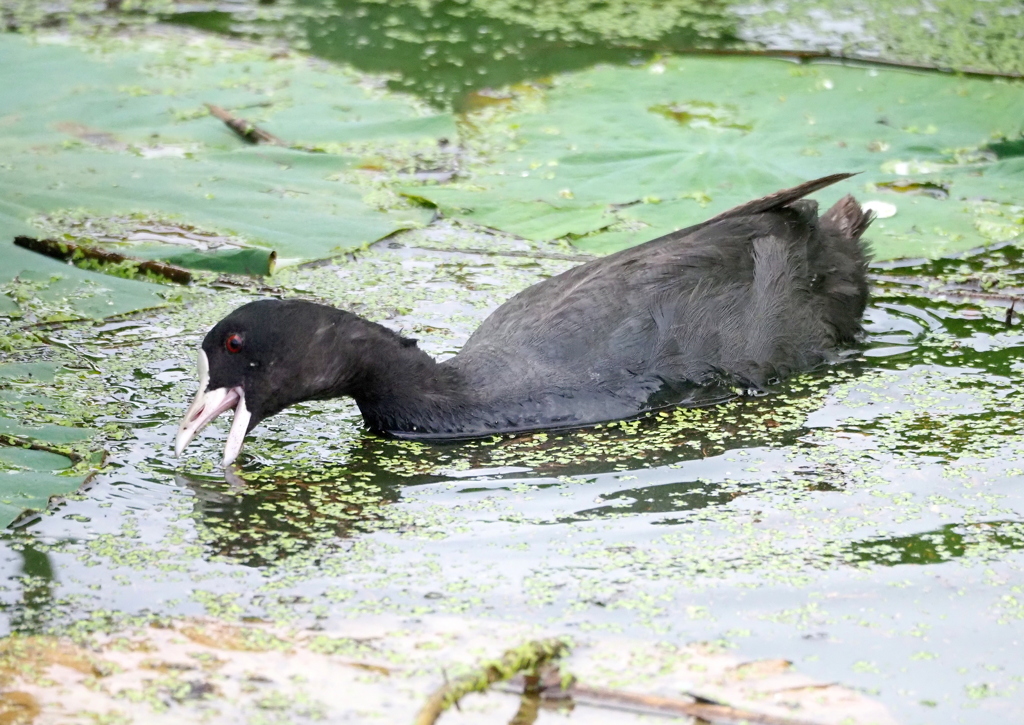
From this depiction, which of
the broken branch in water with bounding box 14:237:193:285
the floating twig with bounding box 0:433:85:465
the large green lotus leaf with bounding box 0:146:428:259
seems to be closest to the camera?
the floating twig with bounding box 0:433:85:465

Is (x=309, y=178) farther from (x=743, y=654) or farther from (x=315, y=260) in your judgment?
(x=743, y=654)

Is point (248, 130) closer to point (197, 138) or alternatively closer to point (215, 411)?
point (197, 138)

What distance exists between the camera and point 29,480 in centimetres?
327

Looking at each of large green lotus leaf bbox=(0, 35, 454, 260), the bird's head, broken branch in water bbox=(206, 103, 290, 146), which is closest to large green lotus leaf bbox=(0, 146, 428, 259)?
large green lotus leaf bbox=(0, 35, 454, 260)

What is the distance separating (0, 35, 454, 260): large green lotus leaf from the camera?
506cm

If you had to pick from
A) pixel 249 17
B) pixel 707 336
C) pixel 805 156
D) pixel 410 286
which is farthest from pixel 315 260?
pixel 249 17

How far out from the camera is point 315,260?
4.87m

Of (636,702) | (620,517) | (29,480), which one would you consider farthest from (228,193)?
(636,702)

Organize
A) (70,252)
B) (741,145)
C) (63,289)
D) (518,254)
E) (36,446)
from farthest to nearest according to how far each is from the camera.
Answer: (741,145), (518,254), (70,252), (63,289), (36,446)

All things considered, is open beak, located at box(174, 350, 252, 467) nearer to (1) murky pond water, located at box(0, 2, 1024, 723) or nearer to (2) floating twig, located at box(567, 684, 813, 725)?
(1) murky pond water, located at box(0, 2, 1024, 723)

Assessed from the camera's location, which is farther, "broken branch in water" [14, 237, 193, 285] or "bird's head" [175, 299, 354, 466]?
"broken branch in water" [14, 237, 193, 285]

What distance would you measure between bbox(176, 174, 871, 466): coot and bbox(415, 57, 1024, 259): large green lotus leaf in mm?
716

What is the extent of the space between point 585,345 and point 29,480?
5.10ft

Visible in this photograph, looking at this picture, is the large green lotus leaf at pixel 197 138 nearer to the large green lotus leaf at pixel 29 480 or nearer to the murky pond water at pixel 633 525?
the murky pond water at pixel 633 525
